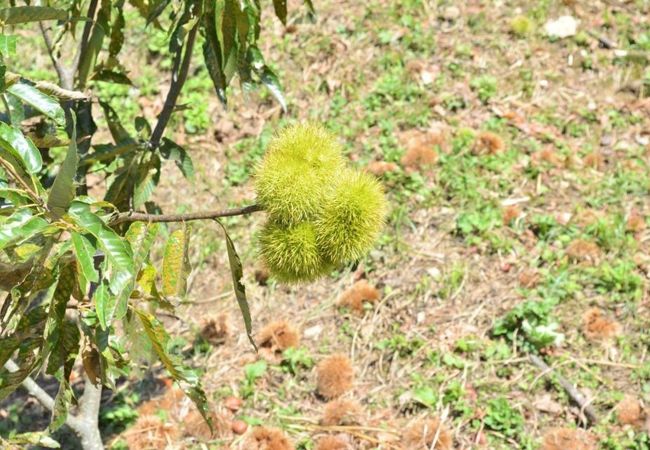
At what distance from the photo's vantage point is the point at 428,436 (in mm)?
2842

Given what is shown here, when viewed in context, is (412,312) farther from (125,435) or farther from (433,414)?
(125,435)

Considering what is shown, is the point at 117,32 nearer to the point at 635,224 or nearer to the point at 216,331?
the point at 216,331

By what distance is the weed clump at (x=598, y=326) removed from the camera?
3.11 m

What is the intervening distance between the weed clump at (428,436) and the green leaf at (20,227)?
1.96m

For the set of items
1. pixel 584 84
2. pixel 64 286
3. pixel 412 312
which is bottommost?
pixel 412 312

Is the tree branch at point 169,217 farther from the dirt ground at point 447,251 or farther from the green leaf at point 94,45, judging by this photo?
the dirt ground at point 447,251

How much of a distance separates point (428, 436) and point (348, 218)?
1.51 metres

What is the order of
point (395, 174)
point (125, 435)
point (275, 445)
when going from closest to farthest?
1. point (275, 445)
2. point (125, 435)
3. point (395, 174)

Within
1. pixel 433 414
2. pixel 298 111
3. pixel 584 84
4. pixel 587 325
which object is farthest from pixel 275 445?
pixel 584 84

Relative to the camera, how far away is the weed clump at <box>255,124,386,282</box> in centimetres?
159

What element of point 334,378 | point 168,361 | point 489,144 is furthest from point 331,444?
point 489,144

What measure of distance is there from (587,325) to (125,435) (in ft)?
6.50

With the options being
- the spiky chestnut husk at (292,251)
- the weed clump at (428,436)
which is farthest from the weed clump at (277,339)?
the spiky chestnut husk at (292,251)

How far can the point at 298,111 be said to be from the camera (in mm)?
4473
